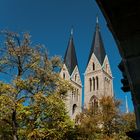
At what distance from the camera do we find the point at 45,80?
1672cm

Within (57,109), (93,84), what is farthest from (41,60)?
(93,84)

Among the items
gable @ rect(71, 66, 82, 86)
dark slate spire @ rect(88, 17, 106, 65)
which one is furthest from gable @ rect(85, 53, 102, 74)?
gable @ rect(71, 66, 82, 86)

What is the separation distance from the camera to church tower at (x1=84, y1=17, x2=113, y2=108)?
72.9 meters

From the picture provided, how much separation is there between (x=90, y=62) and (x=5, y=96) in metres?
62.5

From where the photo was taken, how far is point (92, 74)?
7569 centimetres

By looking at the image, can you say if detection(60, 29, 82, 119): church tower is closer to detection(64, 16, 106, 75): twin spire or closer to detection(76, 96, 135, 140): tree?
detection(64, 16, 106, 75): twin spire

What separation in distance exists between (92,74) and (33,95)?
198 ft

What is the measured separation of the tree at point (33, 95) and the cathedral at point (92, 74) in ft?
180

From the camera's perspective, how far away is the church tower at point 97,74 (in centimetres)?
7294

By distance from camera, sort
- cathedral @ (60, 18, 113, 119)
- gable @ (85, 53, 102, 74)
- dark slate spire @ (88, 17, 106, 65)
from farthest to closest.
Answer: dark slate spire @ (88, 17, 106, 65), gable @ (85, 53, 102, 74), cathedral @ (60, 18, 113, 119)

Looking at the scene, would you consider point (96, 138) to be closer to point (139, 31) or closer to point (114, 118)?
point (114, 118)

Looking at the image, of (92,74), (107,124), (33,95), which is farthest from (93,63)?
(33,95)

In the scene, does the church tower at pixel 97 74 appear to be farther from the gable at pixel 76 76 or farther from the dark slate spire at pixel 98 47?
the gable at pixel 76 76

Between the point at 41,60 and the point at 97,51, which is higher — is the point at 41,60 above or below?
below
